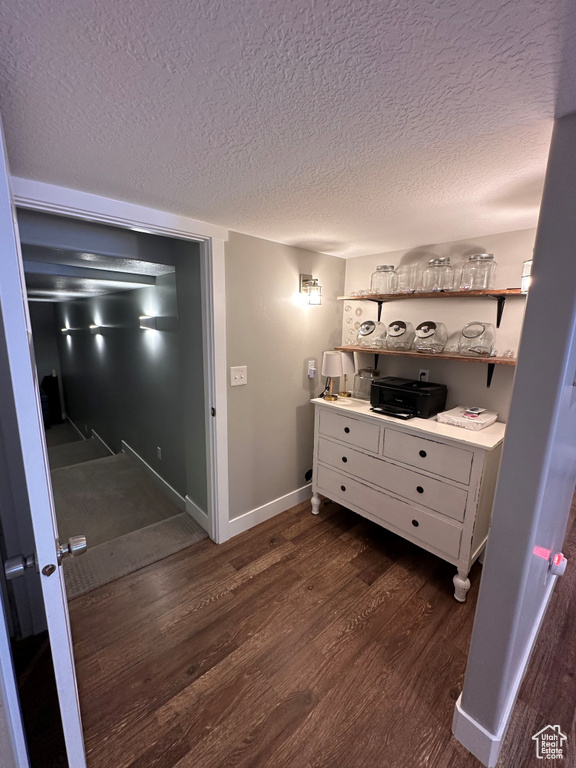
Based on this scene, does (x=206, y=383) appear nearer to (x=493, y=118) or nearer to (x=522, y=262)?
(x=493, y=118)

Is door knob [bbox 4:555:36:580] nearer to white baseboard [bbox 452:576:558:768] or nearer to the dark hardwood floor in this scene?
the dark hardwood floor

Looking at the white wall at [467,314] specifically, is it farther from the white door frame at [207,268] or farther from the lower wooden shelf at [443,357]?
the white door frame at [207,268]

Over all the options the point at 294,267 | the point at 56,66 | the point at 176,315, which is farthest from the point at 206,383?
the point at 56,66

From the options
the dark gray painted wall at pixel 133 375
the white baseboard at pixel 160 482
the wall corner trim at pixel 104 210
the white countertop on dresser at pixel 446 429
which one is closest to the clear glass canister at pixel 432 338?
the white countertop on dresser at pixel 446 429

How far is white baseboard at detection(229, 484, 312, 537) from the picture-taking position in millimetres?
2346

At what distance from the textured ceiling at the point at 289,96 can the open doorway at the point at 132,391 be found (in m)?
0.69

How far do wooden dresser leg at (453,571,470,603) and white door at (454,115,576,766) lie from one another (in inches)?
20.4

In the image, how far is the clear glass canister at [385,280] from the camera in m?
2.27

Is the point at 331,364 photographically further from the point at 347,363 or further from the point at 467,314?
the point at 467,314

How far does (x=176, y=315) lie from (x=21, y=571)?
6.73 feet

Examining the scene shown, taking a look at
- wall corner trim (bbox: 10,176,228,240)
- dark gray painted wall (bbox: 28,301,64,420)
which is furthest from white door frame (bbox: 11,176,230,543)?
dark gray painted wall (bbox: 28,301,64,420)

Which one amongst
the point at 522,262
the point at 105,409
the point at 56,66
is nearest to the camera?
the point at 56,66

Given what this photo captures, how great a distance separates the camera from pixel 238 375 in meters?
2.17

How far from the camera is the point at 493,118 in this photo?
0.90m
